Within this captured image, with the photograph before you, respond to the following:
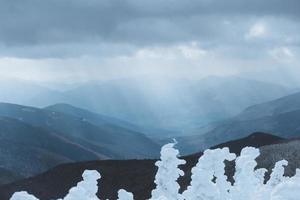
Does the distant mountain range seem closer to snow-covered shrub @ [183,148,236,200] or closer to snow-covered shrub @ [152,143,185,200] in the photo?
snow-covered shrub @ [183,148,236,200]

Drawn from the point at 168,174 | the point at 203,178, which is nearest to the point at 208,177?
the point at 203,178

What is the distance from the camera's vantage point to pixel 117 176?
149750 mm

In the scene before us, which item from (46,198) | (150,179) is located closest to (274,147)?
(150,179)

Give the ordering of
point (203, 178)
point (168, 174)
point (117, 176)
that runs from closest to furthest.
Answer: point (203, 178) < point (168, 174) < point (117, 176)

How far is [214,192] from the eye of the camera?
58.1 ft

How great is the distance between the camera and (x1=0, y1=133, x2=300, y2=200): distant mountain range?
120312 mm

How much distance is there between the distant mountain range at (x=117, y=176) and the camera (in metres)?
120

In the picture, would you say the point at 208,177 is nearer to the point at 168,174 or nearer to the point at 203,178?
the point at 203,178

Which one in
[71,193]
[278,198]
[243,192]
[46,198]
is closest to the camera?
[278,198]

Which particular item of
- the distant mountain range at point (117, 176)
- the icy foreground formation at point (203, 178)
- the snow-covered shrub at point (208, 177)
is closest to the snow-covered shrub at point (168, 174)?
the icy foreground formation at point (203, 178)

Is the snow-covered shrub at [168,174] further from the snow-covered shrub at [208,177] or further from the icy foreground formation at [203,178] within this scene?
the snow-covered shrub at [208,177]

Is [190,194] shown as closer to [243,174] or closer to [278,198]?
[243,174]

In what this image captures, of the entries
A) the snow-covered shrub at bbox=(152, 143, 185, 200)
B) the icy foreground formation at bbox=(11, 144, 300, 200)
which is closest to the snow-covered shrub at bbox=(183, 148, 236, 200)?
the icy foreground formation at bbox=(11, 144, 300, 200)

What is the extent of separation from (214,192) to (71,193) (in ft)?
17.4
